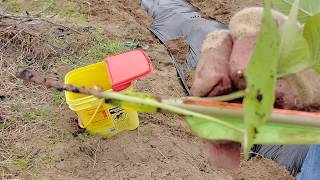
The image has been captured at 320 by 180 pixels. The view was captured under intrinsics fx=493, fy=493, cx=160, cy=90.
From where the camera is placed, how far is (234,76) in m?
0.90

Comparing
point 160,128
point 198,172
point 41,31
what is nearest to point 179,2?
point 41,31

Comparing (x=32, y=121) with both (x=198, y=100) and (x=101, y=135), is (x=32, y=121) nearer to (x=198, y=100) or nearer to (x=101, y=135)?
(x=101, y=135)

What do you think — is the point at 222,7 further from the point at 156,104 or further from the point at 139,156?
the point at 156,104

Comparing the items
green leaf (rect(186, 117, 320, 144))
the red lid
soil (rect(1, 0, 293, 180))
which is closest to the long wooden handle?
green leaf (rect(186, 117, 320, 144))

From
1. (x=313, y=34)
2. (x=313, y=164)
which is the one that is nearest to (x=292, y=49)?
(x=313, y=34)

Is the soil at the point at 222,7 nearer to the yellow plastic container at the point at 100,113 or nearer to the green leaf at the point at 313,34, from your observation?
the yellow plastic container at the point at 100,113

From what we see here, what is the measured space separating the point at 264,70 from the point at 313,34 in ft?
0.87

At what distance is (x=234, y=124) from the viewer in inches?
32.2

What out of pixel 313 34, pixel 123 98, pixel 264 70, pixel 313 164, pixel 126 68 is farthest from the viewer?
pixel 126 68

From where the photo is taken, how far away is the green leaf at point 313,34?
91 centimetres

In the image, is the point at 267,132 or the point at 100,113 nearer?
the point at 267,132

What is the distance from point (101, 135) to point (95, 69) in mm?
365

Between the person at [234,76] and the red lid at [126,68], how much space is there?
52.6 inches

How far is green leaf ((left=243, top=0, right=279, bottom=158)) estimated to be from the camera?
699 mm
